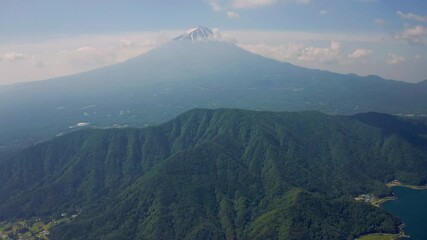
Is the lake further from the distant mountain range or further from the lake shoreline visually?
the distant mountain range

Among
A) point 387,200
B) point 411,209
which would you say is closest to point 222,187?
point 387,200

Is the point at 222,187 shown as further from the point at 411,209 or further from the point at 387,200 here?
the point at 411,209

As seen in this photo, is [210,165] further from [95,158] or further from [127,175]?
[95,158]

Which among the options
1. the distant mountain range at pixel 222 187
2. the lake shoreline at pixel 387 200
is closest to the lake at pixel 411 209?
the lake shoreline at pixel 387 200

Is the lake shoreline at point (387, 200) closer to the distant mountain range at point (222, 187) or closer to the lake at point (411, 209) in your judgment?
the lake at point (411, 209)

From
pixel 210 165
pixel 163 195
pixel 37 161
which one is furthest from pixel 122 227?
pixel 37 161

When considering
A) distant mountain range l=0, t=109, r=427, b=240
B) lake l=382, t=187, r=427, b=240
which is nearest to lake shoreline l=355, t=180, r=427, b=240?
lake l=382, t=187, r=427, b=240
